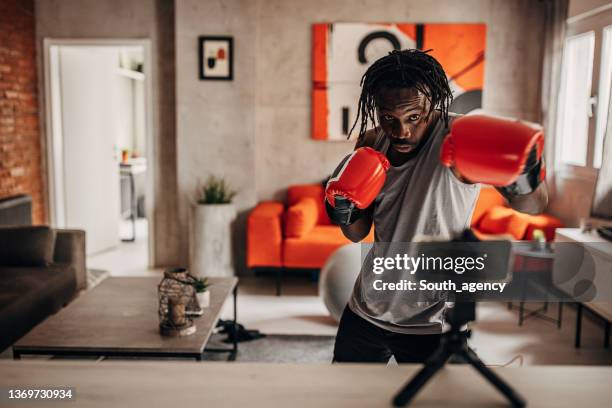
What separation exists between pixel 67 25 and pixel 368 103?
4569 millimetres

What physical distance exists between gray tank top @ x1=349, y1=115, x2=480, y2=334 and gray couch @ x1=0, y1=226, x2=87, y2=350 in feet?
7.13

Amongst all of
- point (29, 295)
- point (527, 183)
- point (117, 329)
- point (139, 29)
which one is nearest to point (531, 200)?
point (527, 183)

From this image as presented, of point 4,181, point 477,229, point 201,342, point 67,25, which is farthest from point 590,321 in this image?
point 67,25

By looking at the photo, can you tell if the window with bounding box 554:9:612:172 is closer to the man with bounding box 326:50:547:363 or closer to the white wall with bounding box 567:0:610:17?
the white wall with bounding box 567:0:610:17

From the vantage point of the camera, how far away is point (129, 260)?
530 cm

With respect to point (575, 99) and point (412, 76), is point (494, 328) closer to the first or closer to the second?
point (575, 99)

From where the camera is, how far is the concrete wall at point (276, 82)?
4699 mm

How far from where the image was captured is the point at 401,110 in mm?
1124

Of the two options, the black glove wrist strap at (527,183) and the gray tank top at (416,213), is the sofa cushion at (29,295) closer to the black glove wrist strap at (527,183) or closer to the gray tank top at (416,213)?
the gray tank top at (416,213)

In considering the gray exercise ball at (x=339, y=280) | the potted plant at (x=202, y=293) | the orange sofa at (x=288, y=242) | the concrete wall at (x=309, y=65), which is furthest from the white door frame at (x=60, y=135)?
the gray exercise ball at (x=339, y=280)

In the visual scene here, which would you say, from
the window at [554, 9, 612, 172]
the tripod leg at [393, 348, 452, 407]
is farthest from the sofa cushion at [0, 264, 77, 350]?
the window at [554, 9, 612, 172]

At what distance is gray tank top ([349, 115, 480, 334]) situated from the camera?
1.23 meters

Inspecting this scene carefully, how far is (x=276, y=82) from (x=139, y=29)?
1.25 m

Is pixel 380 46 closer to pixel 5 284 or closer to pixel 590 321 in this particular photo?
pixel 590 321
